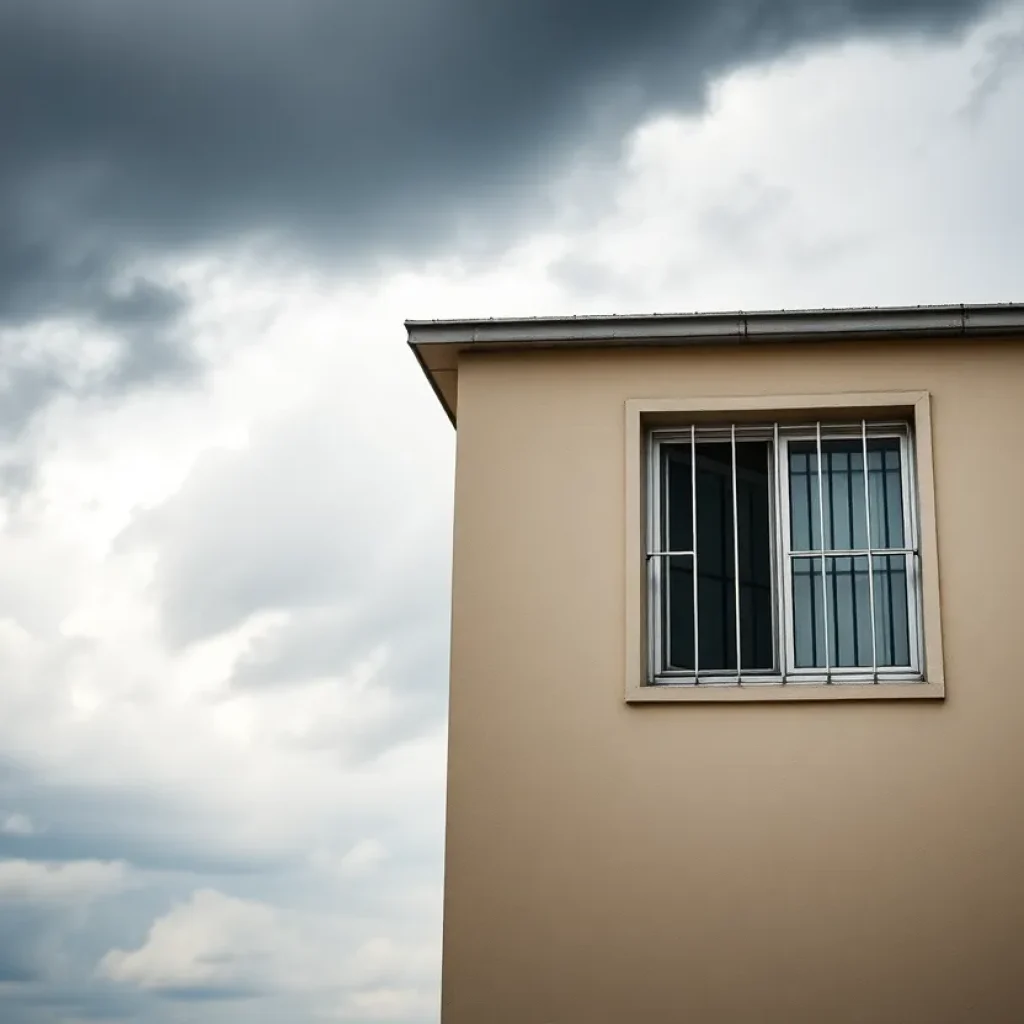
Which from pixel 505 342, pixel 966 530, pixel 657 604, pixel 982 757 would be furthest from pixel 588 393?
pixel 982 757

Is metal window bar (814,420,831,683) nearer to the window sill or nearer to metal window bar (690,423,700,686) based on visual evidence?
the window sill

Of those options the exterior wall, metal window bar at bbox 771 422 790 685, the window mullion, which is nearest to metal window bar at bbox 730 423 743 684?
metal window bar at bbox 771 422 790 685

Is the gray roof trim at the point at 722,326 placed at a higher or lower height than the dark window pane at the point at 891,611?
higher

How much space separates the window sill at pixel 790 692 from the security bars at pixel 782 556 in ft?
0.68

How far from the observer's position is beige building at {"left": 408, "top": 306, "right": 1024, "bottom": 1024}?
30.0 ft

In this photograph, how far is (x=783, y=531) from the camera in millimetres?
10125

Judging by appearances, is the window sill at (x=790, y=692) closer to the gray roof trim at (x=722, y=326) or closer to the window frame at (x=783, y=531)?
the window frame at (x=783, y=531)

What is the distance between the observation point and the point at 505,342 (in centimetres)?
1031

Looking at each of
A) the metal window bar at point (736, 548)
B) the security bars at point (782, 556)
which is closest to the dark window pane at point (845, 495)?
the security bars at point (782, 556)

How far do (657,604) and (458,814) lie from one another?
182cm

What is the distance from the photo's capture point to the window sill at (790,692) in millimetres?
9453

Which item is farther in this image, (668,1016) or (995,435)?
(995,435)

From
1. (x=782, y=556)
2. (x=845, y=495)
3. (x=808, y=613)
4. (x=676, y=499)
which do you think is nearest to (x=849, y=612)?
(x=808, y=613)

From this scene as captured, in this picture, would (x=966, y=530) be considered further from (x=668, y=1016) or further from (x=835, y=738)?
(x=668, y=1016)
